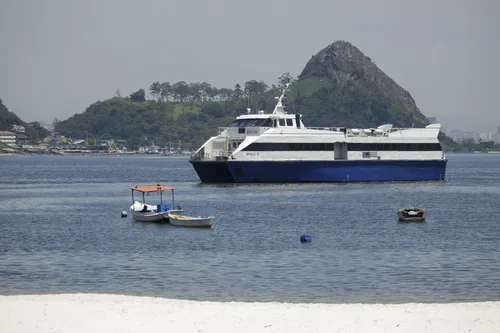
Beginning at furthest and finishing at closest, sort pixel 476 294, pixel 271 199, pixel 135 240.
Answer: pixel 271 199 < pixel 135 240 < pixel 476 294

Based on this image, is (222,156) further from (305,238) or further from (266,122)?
(305,238)

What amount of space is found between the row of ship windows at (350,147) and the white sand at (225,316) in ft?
164

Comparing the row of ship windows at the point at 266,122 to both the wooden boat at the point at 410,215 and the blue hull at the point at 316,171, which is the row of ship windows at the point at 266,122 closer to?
the blue hull at the point at 316,171

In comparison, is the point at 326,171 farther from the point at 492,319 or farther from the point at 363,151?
the point at 492,319

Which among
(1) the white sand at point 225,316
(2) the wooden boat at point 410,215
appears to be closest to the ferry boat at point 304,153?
(2) the wooden boat at point 410,215

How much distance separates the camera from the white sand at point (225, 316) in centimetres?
2225

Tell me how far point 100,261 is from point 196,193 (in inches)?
1465

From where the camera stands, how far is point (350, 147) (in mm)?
82250

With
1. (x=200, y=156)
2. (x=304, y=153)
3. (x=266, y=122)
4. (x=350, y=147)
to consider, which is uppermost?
(x=266, y=122)

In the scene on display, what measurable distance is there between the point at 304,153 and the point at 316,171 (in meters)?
2.27

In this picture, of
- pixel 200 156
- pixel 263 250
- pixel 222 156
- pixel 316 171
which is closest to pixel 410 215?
pixel 263 250

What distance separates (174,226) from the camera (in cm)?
5009

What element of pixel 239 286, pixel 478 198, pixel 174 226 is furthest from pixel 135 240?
pixel 478 198

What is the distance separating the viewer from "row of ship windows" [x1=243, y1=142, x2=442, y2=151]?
76.3 metres
